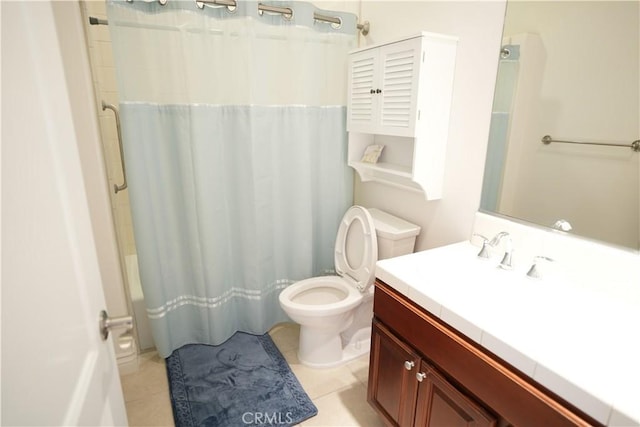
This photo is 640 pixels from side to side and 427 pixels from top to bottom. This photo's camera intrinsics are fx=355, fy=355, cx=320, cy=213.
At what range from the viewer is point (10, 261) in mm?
464

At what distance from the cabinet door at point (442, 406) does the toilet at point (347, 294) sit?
666 mm

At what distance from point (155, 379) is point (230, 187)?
113cm

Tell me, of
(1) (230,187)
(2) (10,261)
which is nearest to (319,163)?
(1) (230,187)

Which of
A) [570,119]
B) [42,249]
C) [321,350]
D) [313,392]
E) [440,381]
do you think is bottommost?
[313,392]

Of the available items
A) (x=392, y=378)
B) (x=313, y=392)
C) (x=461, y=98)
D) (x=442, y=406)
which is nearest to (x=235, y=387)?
(x=313, y=392)

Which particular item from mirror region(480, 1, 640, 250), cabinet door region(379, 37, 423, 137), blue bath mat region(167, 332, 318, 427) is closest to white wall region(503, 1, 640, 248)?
mirror region(480, 1, 640, 250)

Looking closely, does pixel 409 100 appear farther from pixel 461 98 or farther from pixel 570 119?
pixel 570 119

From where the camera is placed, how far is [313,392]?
186cm

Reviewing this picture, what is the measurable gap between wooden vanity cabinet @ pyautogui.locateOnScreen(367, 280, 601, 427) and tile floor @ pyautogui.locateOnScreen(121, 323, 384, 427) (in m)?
0.23

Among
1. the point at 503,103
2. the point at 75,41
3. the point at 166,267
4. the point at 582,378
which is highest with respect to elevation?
the point at 75,41

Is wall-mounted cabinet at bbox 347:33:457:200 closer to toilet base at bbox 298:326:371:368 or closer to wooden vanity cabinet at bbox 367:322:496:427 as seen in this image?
wooden vanity cabinet at bbox 367:322:496:427

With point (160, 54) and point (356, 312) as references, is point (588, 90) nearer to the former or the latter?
point (356, 312)

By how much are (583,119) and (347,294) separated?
135 centimetres

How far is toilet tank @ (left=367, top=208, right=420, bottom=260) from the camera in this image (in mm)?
1877
